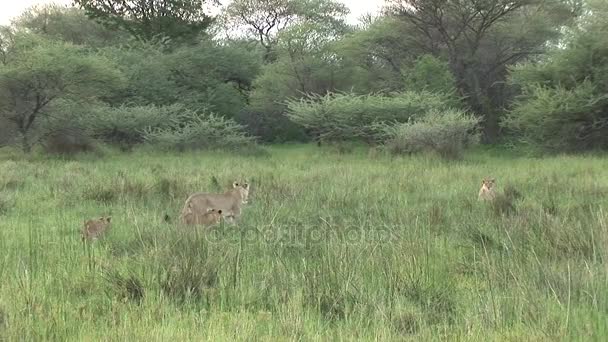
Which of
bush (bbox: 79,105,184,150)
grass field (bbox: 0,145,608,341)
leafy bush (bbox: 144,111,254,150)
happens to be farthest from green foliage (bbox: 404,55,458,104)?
grass field (bbox: 0,145,608,341)

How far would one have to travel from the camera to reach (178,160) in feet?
59.5

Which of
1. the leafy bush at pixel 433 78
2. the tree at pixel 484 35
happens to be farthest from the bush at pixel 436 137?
the tree at pixel 484 35

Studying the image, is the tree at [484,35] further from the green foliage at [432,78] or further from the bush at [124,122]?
the bush at [124,122]

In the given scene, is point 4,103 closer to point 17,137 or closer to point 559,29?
point 17,137

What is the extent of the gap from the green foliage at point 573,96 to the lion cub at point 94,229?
16808 mm

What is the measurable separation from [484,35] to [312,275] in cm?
2900

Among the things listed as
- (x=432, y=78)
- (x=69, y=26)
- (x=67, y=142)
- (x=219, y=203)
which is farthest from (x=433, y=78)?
(x=69, y=26)

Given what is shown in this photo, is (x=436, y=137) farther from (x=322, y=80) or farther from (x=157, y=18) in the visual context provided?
(x=157, y=18)

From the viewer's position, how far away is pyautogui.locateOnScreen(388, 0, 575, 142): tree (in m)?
28.3

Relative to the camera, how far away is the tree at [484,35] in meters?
28.3

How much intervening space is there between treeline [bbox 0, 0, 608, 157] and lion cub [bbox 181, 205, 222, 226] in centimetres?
1312

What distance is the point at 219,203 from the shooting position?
24.3ft

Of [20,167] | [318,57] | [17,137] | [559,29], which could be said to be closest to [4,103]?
[17,137]

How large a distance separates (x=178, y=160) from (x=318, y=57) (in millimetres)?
16199
